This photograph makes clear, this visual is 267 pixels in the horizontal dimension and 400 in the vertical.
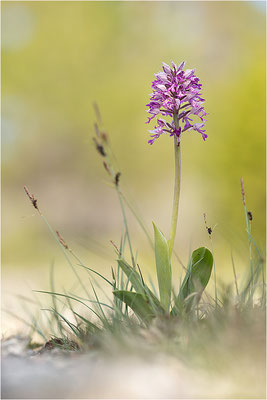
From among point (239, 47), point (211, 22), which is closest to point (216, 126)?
point (239, 47)

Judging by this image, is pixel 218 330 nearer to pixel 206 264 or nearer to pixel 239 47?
pixel 206 264

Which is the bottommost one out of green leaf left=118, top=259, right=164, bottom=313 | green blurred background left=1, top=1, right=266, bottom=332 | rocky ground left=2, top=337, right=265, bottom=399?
rocky ground left=2, top=337, right=265, bottom=399

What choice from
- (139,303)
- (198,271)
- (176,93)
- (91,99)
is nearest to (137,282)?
(139,303)

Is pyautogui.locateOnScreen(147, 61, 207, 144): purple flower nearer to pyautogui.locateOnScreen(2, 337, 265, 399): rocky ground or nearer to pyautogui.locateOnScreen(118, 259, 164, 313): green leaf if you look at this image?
pyautogui.locateOnScreen(118, 259, 164, 313): green leaf

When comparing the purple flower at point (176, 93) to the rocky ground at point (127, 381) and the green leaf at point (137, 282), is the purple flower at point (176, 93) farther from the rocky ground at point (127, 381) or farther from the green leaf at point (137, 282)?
the rocky ground at point (127, 381)

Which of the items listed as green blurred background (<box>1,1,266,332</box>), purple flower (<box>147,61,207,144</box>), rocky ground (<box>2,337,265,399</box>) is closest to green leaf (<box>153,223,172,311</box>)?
purple flower (<box>147,61,207,144</box>)

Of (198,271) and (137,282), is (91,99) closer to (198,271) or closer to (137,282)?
(198,271)
